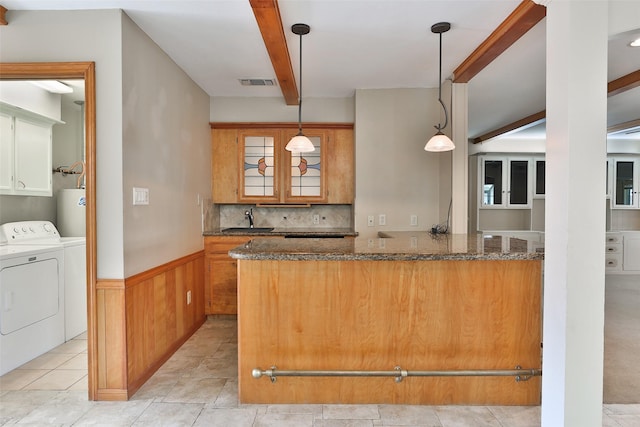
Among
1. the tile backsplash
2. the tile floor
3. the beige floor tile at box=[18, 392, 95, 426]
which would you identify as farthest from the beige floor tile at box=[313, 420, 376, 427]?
the tile backsplash

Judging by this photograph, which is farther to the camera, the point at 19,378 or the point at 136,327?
the point at 19,378

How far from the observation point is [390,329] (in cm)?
216

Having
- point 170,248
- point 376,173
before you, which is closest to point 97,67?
point 170,248

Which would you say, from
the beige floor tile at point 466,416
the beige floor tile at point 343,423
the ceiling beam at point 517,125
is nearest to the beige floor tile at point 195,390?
the beige floor tile at point 343,423

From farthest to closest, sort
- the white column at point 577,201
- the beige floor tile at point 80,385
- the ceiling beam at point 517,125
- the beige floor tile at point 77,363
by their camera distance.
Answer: the ceiling beam at point 517,125, the beige floor tile at point 77,363, the beige floor tile at point 80,385, the white column at point 577,201

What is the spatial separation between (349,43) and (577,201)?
1950 millimetres

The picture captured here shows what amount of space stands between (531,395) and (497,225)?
204 inches

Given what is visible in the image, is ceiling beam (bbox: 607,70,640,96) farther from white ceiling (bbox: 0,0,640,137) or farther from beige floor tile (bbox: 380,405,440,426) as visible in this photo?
beige floor tile (bbox: 380,405,440,426)

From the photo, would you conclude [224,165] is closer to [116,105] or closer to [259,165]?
[259,165]

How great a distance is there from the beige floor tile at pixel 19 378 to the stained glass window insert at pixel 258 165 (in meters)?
2.48

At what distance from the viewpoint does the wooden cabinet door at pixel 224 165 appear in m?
4.25

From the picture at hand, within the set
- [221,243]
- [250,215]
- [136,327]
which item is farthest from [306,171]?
[136,327]

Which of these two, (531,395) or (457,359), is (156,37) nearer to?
(457,359)

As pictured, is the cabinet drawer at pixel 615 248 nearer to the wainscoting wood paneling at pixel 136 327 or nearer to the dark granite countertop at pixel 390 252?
the dark granite countertop at pixel 390 252
